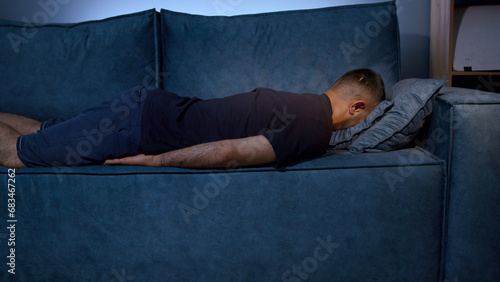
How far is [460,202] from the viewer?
1006 millimetres

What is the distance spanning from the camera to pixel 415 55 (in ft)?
6.61

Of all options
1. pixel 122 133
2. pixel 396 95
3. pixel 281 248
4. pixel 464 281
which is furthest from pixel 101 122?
pixel 464 281

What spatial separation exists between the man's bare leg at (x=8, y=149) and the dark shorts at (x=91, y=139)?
2 centimetres

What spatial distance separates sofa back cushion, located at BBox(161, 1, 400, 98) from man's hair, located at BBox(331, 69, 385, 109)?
0.21 metres

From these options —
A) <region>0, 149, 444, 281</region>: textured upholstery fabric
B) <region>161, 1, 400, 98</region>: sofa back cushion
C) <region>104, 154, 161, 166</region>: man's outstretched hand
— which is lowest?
<region>0, 149, 444, 281</region>: textured upholstery fabric

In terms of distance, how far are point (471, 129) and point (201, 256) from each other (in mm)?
877

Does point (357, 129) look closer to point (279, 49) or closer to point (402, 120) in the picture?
point (402, 120)

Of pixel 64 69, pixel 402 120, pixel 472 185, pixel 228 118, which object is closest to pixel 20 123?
pixel 64 69

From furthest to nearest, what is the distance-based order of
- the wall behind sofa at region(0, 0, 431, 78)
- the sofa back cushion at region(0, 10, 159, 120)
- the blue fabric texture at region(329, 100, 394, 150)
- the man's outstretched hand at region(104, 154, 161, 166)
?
the wall behind sofa at region(0, 0, 431, 78), the sofa back cushion at region(0, 10, 159, 120), the blue fabric texture at region(329, 100, 394, 150), the man's outstretched hand at region(104, 154, 161, 166)

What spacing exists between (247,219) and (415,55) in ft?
5.24

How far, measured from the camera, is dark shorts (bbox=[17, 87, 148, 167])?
1131 millimetres

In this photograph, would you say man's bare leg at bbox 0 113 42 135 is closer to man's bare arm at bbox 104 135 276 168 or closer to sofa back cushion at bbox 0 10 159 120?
sofa back cushion at bbox 0 10 159 120

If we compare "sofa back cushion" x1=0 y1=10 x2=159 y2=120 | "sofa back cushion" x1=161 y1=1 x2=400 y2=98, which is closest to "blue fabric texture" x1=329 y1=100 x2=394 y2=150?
"sofa back cushion" x1=161 y1=1 x2=400 y2=98

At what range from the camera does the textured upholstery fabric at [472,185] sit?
98cm
